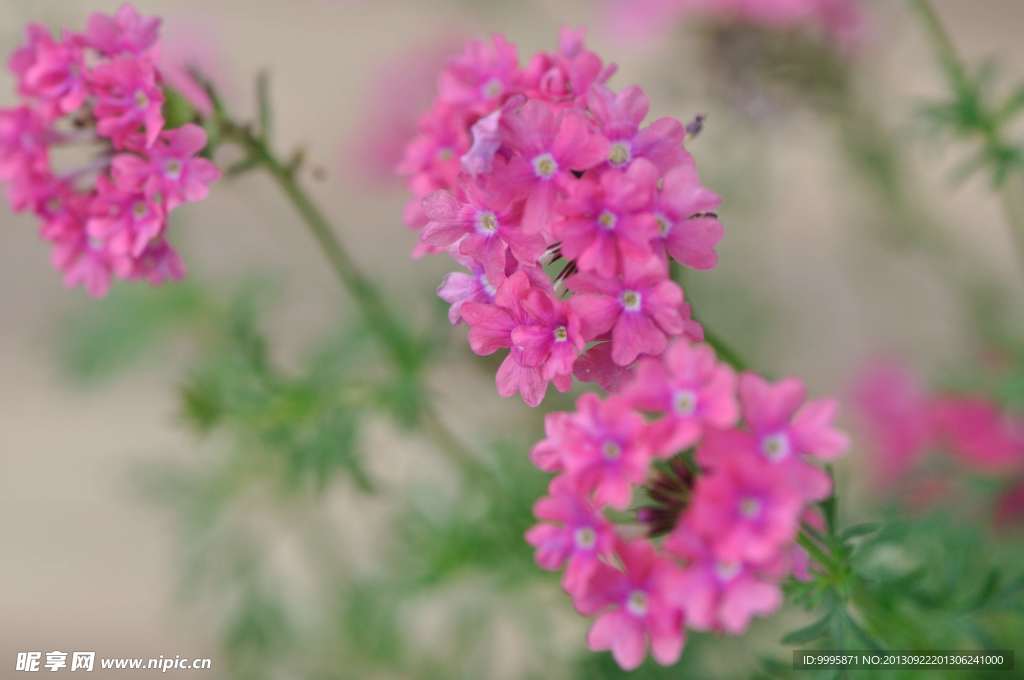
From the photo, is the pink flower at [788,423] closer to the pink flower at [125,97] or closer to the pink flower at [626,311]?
the pink flower at [626,311]

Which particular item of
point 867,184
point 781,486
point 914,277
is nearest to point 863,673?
point 781,486

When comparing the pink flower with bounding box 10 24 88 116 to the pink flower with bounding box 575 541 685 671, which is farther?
the pink flower with bounding box 10 24 88 116

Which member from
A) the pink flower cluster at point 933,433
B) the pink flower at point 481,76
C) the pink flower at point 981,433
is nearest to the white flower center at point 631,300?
the pink flower at point 481,76

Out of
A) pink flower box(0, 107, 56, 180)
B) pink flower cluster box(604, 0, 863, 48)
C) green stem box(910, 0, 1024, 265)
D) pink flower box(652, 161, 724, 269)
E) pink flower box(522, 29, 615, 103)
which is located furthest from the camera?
pink flower cluster box(604, 0, 863, 48)

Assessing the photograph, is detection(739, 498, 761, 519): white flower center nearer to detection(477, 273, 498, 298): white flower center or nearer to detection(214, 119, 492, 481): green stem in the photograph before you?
detection(477, 273, 498, 298): white flower center

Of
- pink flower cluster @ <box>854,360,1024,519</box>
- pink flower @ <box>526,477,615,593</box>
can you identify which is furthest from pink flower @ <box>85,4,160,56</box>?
pink flower cluster @ <box>854,360,1024,519</box>

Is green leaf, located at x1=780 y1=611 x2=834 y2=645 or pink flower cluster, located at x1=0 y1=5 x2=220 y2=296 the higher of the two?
pink flower cluster, located at x1=0 y1=5 x2=220 y2=296

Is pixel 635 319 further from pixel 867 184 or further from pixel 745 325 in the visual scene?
pixel 867 184
